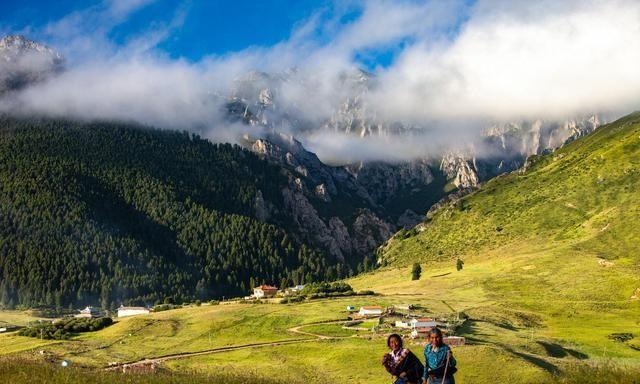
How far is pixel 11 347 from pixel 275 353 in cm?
5391

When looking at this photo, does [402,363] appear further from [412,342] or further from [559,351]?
[559,351]

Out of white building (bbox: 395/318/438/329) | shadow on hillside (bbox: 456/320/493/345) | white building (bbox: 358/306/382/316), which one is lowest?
shadow on hillside (bbox: 456/320/493/345)

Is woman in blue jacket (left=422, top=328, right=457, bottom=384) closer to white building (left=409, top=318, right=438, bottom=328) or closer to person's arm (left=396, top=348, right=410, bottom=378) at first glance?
person's arm (left=396, top=348, right=410, bottom=378)

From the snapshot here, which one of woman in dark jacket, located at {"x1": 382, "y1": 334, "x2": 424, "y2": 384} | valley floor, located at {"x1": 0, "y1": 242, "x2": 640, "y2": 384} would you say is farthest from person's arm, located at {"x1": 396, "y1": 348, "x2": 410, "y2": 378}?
valley floor, located at {"x1": 0, "y1": 242, "x2": 640, "y2": 384}

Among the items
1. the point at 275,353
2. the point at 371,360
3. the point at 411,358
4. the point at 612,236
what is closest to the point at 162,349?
the point at 275,353

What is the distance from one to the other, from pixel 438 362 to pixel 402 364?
4.29ft

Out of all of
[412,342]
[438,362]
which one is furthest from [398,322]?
[438,362]

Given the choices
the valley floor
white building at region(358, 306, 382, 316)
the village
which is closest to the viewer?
the valley floor

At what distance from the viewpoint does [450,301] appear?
15575cm

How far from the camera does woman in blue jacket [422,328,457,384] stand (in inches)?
867

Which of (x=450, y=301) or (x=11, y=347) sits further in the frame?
(x=450, y=301)

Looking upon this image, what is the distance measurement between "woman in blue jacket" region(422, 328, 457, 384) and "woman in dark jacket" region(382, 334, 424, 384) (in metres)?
0.37

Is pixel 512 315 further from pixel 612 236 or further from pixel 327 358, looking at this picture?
pixel 612 236

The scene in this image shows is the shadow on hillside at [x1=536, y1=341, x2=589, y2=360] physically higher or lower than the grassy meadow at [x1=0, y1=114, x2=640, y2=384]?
lower
